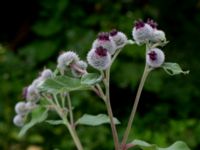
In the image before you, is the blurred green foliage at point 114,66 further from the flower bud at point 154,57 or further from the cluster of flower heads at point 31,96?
the flower bud at point 154,57

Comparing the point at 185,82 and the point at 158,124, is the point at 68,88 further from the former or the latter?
the point at 185,82

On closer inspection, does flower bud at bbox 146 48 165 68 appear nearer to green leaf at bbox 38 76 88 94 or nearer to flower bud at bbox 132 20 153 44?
flower bud at bbox 132 20 153 44

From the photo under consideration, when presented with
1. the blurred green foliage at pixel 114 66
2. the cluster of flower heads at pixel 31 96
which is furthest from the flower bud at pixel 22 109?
the blurred green foliage at pixel 114 66

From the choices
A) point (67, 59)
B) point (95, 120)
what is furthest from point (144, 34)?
point (95, 120)

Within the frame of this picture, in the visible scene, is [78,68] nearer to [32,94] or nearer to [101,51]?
[101,51]

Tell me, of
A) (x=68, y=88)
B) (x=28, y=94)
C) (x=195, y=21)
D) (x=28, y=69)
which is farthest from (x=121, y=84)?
(x=68, y=88)
